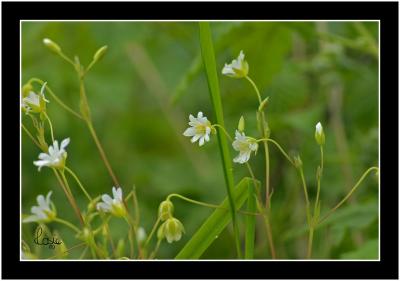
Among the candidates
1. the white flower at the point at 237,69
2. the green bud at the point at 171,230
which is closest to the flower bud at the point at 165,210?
the green bud at the point at 171,230

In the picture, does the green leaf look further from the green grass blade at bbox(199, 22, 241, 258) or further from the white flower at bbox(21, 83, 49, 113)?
the white flower at bbox(21, 83, 49, 113)

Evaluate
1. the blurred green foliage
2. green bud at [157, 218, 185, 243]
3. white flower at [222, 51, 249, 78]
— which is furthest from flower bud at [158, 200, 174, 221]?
the blurred green foliage

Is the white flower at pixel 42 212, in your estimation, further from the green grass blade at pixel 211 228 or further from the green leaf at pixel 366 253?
the green leaf at pixel 366 253

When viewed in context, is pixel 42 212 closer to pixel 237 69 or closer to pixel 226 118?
pixel 237 69

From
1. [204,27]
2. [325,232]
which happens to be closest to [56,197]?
[325,232]

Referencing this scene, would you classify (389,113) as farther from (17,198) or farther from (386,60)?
(17,198)
